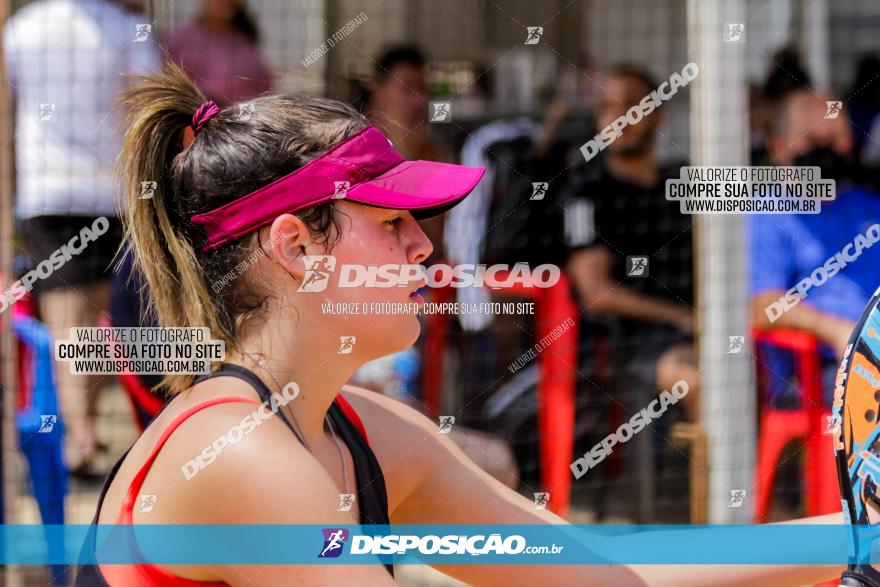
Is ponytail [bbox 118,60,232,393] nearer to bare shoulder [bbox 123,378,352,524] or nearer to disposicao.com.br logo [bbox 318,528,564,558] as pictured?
bare shoulder [bbox 123,378,352,524]

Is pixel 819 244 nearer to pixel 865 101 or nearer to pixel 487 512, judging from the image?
pixel 865 101

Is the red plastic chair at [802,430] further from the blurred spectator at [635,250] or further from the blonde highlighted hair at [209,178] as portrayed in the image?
the blonde highlighted hair at [209,178]

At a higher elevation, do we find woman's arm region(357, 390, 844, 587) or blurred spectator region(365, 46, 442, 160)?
blurred spectator region(365, 46, 442, 160)

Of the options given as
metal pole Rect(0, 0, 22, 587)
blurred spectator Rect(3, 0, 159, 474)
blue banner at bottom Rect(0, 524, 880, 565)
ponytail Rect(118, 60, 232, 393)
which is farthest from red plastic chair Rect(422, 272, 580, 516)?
ponytail Rect(118, 60, 232, 393)

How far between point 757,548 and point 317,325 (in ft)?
2.79

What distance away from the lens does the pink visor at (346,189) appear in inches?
71.3

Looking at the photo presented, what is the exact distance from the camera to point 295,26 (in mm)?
3783

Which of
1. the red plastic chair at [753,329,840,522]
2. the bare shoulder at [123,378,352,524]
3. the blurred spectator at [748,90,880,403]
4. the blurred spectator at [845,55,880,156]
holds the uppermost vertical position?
the blurred spectator at [845,55,880,156]

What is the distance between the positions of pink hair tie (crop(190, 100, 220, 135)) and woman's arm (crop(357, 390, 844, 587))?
0.56m

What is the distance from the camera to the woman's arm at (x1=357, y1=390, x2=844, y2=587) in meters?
1.89

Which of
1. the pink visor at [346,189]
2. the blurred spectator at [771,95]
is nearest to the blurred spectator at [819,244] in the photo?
the blurred spectator at [771,95]

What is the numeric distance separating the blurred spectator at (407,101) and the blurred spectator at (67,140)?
2.46ft

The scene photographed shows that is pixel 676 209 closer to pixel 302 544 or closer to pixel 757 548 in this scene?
pixel 757 548

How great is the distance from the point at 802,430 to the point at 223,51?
7.41ft
